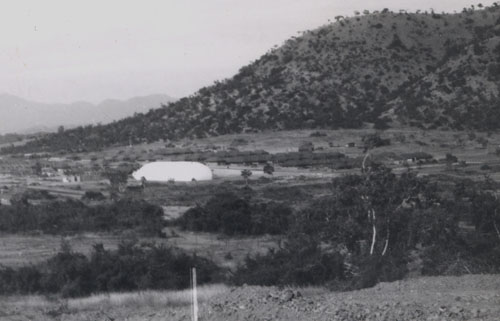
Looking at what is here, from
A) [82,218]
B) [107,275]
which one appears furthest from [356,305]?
[82,218]

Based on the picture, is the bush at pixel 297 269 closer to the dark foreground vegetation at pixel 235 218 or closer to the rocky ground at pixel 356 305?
the rocky ground at pixel 356 305

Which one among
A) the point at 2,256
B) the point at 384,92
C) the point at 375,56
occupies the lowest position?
the point at 2,256

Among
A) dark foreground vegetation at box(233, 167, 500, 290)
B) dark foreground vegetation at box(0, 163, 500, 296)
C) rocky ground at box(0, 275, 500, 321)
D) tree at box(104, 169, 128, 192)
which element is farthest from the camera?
tree at box(104, 169, 128, 192)

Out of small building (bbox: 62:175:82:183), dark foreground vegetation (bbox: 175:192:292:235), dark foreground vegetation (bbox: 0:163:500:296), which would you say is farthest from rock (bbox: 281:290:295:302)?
small building (bbox: 62:175:82:183)

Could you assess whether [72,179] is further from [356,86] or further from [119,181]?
[356,86]

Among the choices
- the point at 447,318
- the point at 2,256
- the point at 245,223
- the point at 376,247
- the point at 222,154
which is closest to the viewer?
the point at 447,318

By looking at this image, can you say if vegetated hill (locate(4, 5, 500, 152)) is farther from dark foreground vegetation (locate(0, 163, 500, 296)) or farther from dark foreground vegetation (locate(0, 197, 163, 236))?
dark foreground vegetation (locate(0, 163, 500, 296))

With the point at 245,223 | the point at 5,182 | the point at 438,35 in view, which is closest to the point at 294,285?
the point at 245,223

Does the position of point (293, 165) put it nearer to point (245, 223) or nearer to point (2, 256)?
point (245, 223)
